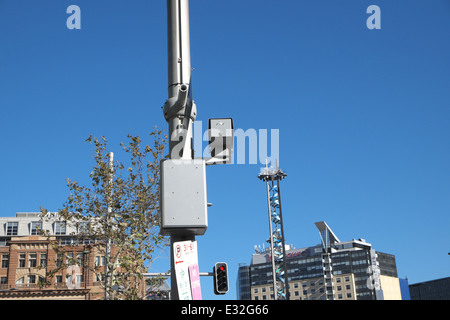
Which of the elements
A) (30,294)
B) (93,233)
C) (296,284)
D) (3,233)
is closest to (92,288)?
(30,294)

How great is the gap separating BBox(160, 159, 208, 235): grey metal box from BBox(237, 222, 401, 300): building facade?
174m

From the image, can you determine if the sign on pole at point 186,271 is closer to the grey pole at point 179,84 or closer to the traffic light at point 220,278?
the traffic light at point 220,278

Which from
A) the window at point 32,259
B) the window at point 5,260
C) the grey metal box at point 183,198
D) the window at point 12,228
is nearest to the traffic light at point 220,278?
the grey metal box at point 183,198

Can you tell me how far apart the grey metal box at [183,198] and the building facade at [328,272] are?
173561mm

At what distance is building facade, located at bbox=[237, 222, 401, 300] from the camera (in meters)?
178

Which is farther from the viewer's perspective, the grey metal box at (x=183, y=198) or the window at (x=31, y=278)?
the window at (x=31, y=278)

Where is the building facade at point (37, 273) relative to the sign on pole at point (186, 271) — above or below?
above

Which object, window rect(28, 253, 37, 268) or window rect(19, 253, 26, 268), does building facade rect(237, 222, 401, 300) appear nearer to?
window rect(28, 253, 37, 268)

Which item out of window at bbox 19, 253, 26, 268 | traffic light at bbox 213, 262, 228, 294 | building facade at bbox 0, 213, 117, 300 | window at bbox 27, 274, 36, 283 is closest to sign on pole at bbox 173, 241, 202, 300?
traffic light at bbox 213, 262, 228, 294

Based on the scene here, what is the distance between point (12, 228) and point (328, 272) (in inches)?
4418

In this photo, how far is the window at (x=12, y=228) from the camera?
99812mm

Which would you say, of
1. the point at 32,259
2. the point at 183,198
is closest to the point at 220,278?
the point at 183,198

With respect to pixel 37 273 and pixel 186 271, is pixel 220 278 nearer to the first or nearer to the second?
pixel 186 271

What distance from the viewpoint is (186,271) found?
587cm
